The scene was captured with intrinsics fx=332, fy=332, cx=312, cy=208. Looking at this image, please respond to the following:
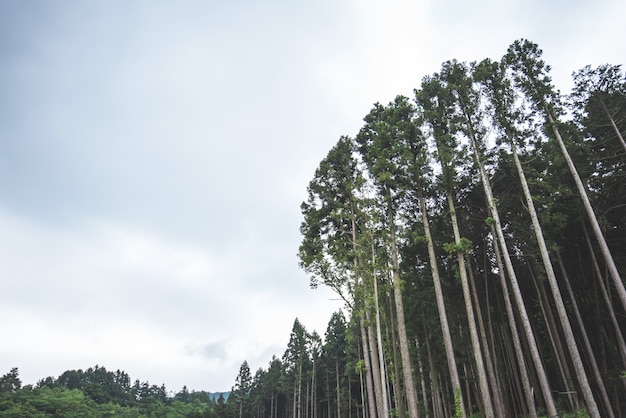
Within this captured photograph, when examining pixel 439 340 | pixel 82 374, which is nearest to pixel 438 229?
pixel 439 340

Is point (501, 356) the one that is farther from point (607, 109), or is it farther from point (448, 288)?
point (607, 109)

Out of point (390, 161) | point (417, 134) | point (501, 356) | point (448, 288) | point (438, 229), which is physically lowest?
point (501, 356)

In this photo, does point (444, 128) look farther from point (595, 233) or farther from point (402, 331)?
point (402, 331)

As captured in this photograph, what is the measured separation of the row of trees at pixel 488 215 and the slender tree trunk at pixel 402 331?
0.17ft

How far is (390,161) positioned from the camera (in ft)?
48.0

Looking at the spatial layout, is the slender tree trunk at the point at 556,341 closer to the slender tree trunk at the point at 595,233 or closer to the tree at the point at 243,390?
the slender tree trunk at the point at 595,233

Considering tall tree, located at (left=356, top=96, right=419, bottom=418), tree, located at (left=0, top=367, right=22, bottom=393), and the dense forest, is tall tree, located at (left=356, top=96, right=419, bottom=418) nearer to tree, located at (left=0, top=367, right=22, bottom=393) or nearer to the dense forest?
the dense forest

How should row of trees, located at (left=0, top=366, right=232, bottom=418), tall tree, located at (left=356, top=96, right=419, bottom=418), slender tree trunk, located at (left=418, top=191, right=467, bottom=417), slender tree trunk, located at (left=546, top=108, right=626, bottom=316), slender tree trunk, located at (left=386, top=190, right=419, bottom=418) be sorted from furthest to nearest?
1. row of trees, located at (left=0, top=366, right=232, bottom=418)
2. tall tree, located at (left=356, top=96, right=419, bottom=418)
3. slender tree trunk, located at (left=386, top=190, right=419, bottom=418)
4. slender tree trunk, located at (left=418, top=191, right=467, bottom=417)
5. slender tree trunk, located at (left=546, top=108, right=626, bottom=316)

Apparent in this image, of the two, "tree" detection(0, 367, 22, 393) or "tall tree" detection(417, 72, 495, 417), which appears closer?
"tall tree" detection(417, 72, 495, 417)

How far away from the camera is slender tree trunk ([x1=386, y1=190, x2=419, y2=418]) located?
11.5 metres

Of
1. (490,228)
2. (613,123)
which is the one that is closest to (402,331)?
(490,228)

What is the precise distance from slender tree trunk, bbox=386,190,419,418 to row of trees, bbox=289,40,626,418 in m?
0.05

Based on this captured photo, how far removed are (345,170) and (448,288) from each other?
856 centimetres

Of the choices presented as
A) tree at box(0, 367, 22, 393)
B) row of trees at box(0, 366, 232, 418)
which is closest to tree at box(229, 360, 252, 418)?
row of trees at box(0, 366, 232, 418)
